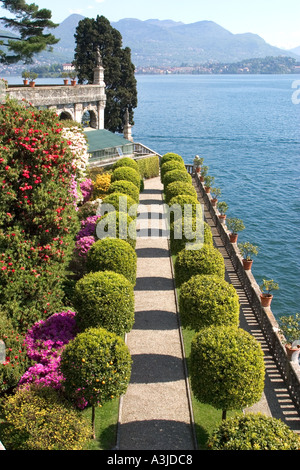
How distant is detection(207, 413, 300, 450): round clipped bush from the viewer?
41.5 ft

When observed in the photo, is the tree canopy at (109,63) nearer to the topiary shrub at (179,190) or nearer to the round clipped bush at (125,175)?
the round clipped bush at (125,175)

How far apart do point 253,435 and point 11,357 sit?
31.5 feet

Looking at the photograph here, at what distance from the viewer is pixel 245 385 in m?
15.5

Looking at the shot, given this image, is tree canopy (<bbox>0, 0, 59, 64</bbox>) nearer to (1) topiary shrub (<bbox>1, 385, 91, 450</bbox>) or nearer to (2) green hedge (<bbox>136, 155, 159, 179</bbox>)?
(2) green hedge (<bbox>136, 155, 159, 179</bbox>)

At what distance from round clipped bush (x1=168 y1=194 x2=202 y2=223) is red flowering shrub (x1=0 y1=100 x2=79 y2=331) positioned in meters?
10.2

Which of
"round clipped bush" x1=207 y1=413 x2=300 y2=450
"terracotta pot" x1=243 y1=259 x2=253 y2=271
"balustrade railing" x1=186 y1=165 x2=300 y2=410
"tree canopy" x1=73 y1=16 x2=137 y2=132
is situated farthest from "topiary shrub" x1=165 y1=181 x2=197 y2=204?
"tree canopy" x1=73 y1=16 x2=137 y2=132

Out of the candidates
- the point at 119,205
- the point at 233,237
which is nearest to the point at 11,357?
the point at 119,205

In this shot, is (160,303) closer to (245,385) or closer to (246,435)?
(245,385)

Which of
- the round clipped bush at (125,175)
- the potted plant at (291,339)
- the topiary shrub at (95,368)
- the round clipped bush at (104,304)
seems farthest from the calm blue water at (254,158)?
the topiary shrub at (95,368)

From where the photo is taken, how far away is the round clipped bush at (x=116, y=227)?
1061 inches

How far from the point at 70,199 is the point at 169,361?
8.43 metres

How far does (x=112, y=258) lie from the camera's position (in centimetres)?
2278
